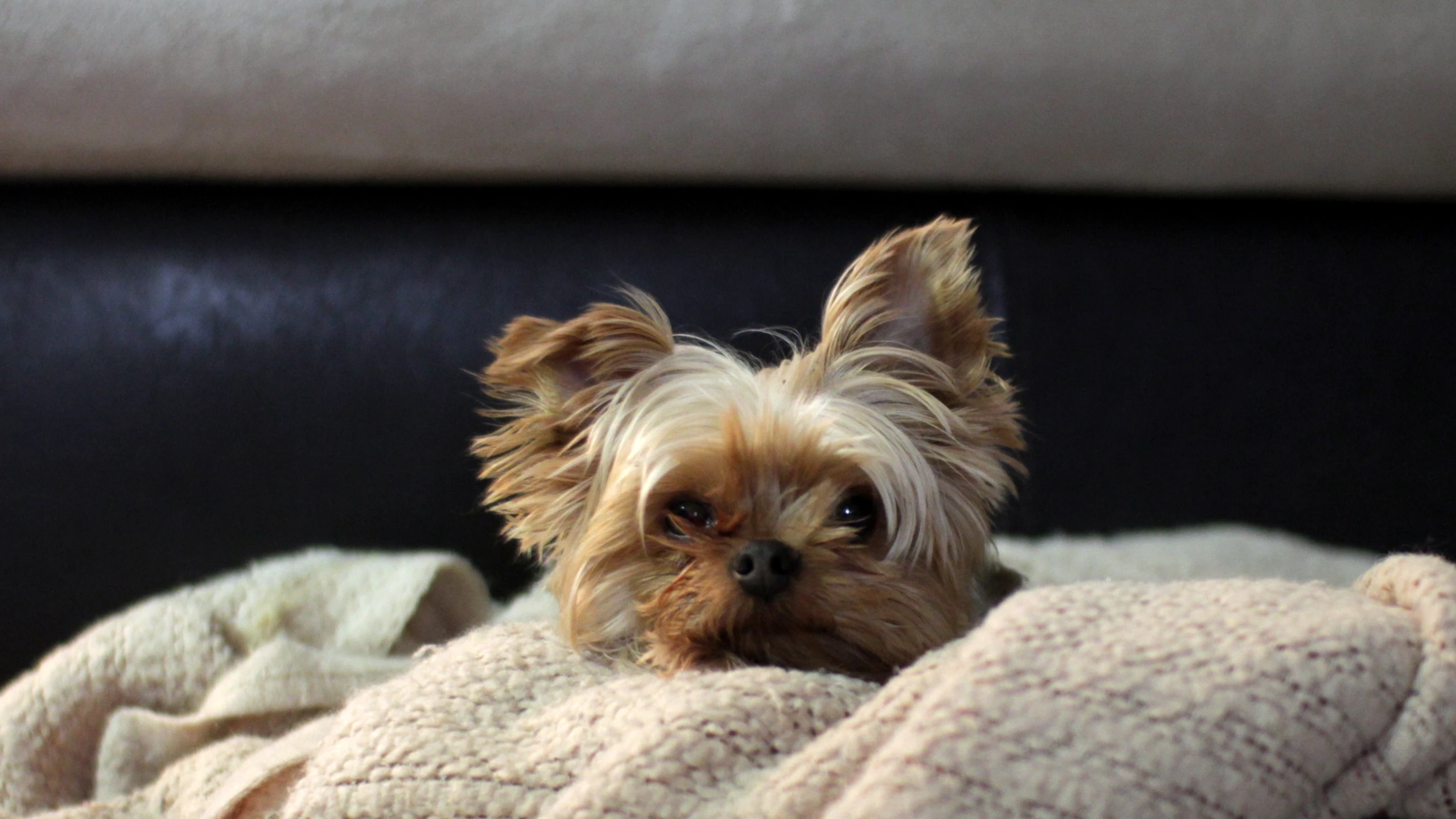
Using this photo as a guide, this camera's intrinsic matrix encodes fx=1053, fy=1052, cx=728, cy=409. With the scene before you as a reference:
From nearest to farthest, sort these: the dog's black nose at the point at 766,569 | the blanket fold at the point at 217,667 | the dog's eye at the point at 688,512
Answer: the dog's black nose at the point at 766,569 < the dog's eye at the point at 688,512 < the blanket fold at the point at 217,667

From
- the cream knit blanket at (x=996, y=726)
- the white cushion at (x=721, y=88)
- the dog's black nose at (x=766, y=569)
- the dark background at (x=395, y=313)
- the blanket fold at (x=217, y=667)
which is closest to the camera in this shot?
the cream knit blanket at (x=996, y=726)

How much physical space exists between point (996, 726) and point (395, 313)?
1.09m

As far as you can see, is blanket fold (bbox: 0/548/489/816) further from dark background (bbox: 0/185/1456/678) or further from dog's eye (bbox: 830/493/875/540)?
dog's eye (bbox: 830/493/875/540)

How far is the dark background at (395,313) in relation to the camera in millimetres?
1399

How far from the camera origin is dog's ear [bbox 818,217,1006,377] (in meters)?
0.93

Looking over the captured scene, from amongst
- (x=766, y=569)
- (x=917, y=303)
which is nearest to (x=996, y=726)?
(x=766, y=569)

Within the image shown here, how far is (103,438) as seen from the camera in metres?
1.40

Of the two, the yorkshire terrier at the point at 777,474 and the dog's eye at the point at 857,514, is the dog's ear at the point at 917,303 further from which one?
the dog's eye at the point at 857,514

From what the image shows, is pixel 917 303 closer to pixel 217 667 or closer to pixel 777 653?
pixel 777 653

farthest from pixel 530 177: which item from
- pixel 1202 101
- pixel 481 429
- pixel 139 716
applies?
pixel 1202 101

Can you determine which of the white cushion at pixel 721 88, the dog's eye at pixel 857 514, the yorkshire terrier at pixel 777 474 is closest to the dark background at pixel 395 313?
the white cushion at pixel 721 88

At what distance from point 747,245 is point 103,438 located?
898mm

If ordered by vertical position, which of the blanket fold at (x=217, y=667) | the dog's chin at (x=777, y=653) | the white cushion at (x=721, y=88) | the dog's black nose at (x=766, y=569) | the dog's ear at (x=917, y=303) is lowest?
the blanket fold at (x=217, y=667)

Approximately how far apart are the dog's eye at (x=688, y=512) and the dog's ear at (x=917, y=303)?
0.62ft
